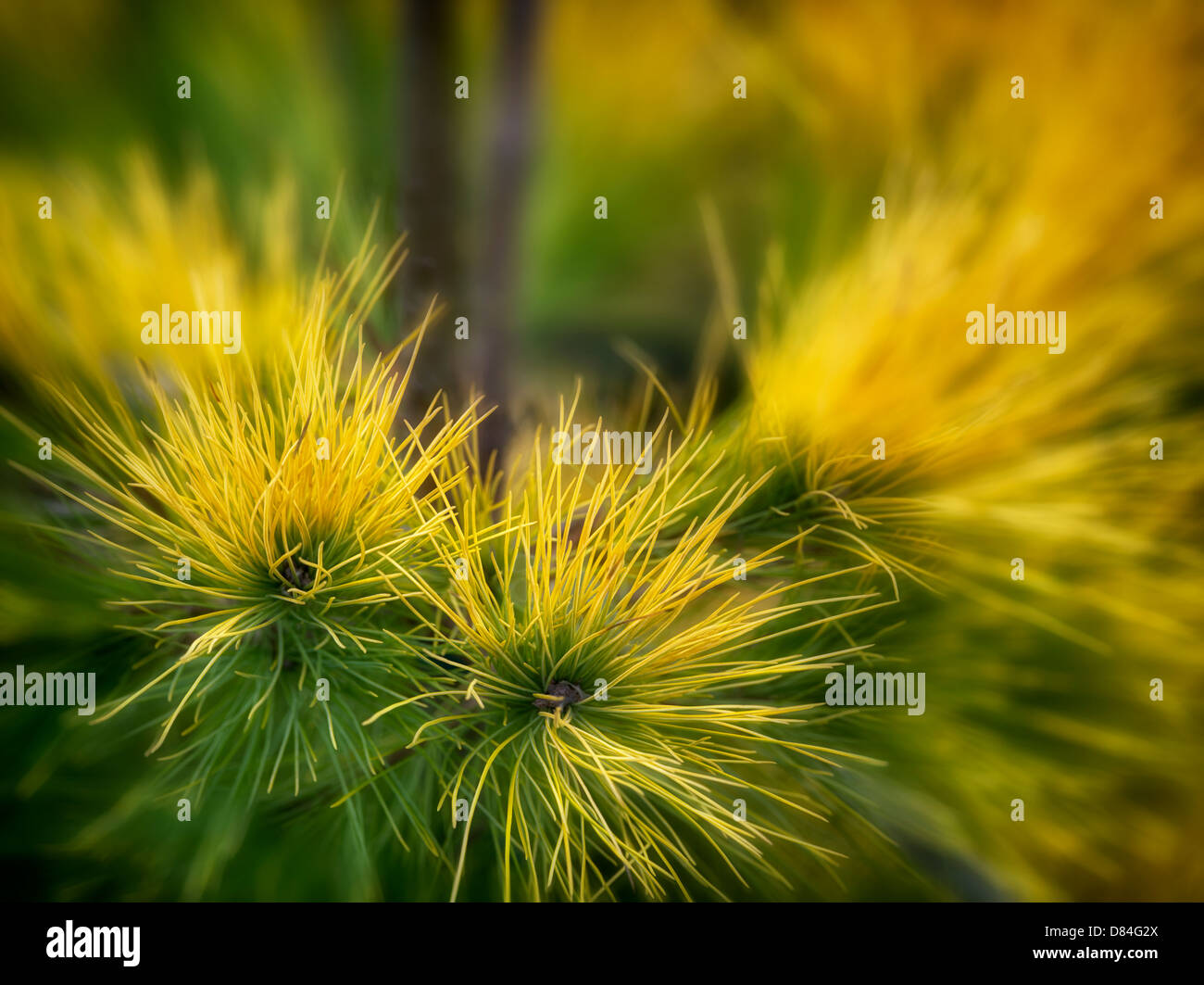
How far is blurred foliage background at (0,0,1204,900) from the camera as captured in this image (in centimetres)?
42

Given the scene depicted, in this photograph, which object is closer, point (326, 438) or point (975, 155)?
point (326, 438)

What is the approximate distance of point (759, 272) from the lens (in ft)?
1.67

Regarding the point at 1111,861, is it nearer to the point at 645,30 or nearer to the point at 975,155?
the point at 975,155

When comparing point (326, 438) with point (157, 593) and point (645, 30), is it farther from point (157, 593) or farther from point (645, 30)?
point (645, 30)

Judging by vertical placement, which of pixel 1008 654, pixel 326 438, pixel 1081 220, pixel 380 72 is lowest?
pixel 1008 654

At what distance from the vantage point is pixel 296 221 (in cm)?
47

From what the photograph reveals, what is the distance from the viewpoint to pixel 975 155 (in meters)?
0.49

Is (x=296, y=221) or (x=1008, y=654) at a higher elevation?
(x=296, y=221)

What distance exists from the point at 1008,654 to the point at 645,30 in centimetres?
44

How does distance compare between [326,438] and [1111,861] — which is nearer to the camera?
[326,438]

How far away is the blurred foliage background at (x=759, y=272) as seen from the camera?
0.42 m

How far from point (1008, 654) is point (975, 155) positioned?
300mm

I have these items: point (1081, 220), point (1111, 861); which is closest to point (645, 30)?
point (1081, 220)
